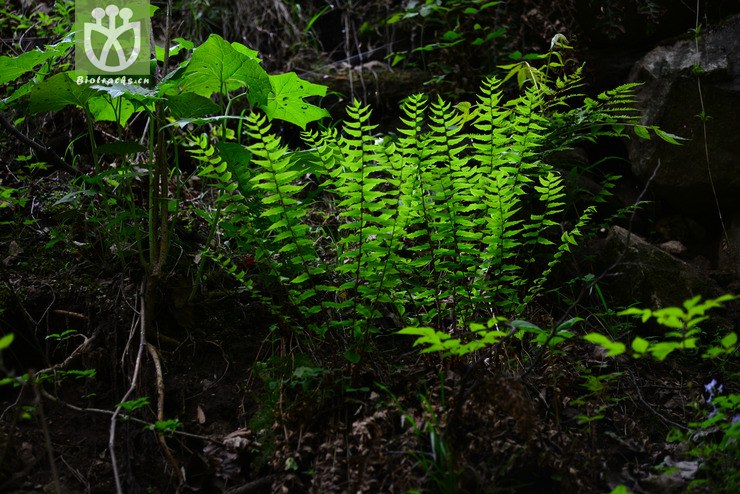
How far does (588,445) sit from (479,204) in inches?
41.0

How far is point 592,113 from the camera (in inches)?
111

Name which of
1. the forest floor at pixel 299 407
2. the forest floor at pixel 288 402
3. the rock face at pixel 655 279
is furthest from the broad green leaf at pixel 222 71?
the rock face at pixel 655 279

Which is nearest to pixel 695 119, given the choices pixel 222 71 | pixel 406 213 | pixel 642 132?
pixel 642 132

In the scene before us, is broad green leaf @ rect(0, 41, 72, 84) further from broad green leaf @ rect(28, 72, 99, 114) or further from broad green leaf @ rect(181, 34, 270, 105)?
broad green leaf @ rect(181, 34, 270, 105)

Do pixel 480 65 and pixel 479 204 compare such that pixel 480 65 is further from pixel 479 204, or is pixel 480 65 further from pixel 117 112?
pixel 117 112

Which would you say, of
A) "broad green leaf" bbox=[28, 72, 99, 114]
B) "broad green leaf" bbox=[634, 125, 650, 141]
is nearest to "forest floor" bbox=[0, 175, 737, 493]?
"broad green leaf" bbox=[28, 72, 99, 114]

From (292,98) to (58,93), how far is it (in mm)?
1002

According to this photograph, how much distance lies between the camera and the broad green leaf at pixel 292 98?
2.55 meters

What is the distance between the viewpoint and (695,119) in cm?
334

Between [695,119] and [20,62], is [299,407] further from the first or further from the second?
[695,119]

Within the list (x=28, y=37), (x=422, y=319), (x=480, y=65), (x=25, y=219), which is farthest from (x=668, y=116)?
(x=28, y=37)

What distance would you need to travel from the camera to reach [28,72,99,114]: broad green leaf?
2197 millimetres

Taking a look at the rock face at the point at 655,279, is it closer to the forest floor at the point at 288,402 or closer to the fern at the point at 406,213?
the forest floor at the point at 288,402
